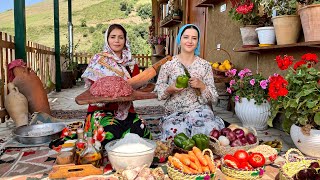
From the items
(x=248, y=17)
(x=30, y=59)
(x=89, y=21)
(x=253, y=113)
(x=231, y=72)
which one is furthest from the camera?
(x=89, y=21)

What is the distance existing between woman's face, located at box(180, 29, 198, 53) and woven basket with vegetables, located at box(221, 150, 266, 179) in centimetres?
127

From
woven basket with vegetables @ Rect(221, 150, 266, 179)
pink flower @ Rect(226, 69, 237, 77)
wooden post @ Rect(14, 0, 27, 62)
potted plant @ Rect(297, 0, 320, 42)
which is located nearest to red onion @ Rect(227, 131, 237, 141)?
woven basket with vegetables @ Rect(221, 150, 266, 179)

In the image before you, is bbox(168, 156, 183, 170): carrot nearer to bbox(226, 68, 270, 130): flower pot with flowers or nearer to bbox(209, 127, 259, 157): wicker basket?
bbox(209, 127, 259, 157): wicker basket

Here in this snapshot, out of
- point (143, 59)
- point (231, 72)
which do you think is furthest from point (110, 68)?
point (143, 59)

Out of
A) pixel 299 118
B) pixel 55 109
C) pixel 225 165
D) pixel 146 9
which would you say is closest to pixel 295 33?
pixel 299 118

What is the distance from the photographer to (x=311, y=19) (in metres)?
2.91

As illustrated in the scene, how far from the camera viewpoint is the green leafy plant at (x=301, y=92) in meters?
2.65

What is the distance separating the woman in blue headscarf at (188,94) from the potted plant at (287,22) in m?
1.01

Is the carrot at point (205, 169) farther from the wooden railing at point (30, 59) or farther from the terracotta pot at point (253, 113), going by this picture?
the wooden railing at point (30, 59)

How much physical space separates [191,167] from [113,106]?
125cm

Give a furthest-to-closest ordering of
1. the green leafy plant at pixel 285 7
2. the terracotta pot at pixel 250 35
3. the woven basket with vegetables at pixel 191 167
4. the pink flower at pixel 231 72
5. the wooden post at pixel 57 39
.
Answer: the wooden post at pixel 57 39, the pink flower at pixel 231 72, the terracotta pot at pixel 250 35, the green leafy plant at pixel 285 7, the woven basket with vegetables at pixel 191 167

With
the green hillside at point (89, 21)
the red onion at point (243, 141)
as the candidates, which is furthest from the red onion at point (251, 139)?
the green hillside at point (89, 21)

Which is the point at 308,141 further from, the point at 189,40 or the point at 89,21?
the point at 89,21

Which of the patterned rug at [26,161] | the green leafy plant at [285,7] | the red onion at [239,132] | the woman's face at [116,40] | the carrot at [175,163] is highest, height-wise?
the green leafy plant at [285,7]
